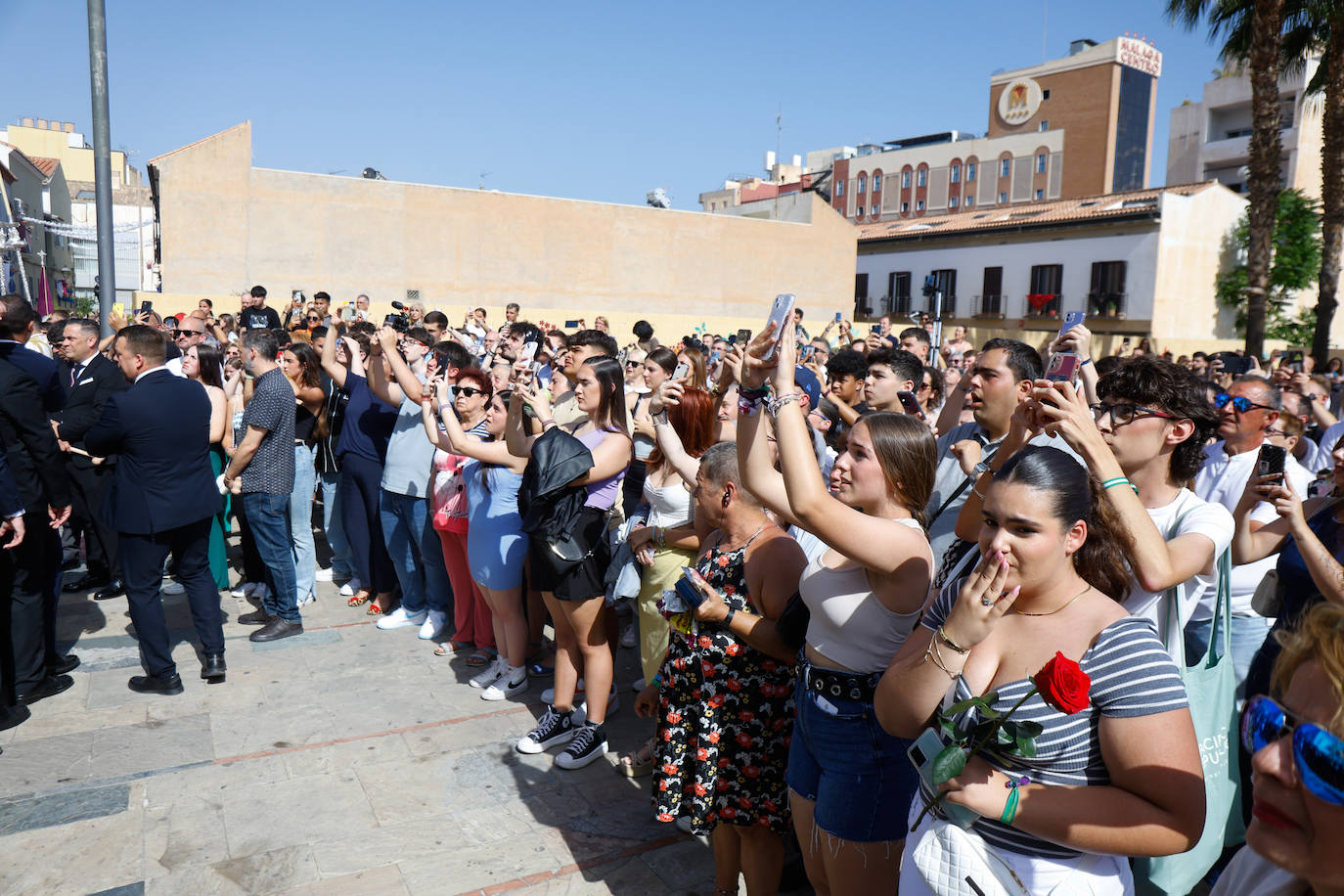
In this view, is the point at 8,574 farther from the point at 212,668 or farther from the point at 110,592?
the point at 110,592

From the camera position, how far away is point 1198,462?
2.74m

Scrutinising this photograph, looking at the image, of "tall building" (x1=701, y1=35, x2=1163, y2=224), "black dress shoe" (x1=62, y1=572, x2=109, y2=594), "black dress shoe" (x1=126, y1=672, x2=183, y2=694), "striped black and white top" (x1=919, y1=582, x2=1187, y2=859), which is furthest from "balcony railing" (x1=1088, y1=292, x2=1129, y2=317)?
"striped black and white top" (x1=919, y1=582, x2=1187, y2=859)

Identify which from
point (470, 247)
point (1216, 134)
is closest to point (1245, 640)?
point (470, 247)

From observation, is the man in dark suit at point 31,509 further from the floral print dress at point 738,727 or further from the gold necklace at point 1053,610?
the gold necklace at point 1053,610

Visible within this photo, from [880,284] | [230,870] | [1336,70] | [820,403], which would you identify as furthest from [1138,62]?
[230,870]

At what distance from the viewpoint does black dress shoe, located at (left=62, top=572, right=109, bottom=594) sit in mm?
6633

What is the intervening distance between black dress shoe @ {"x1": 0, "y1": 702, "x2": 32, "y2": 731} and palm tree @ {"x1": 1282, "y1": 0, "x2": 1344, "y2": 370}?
18.1 m

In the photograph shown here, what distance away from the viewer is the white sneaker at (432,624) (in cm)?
587

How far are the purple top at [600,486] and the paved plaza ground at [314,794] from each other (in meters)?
1.20

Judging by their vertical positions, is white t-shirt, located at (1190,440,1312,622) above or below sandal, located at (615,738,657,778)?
above

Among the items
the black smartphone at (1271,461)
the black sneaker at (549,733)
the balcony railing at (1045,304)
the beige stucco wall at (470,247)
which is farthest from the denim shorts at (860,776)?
the balcony railing at (1045,304)

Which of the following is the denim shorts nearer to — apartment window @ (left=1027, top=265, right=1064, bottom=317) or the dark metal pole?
the dark metal pole

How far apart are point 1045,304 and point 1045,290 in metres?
0.78

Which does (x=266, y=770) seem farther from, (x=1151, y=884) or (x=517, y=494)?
(x=1151, y=884)
